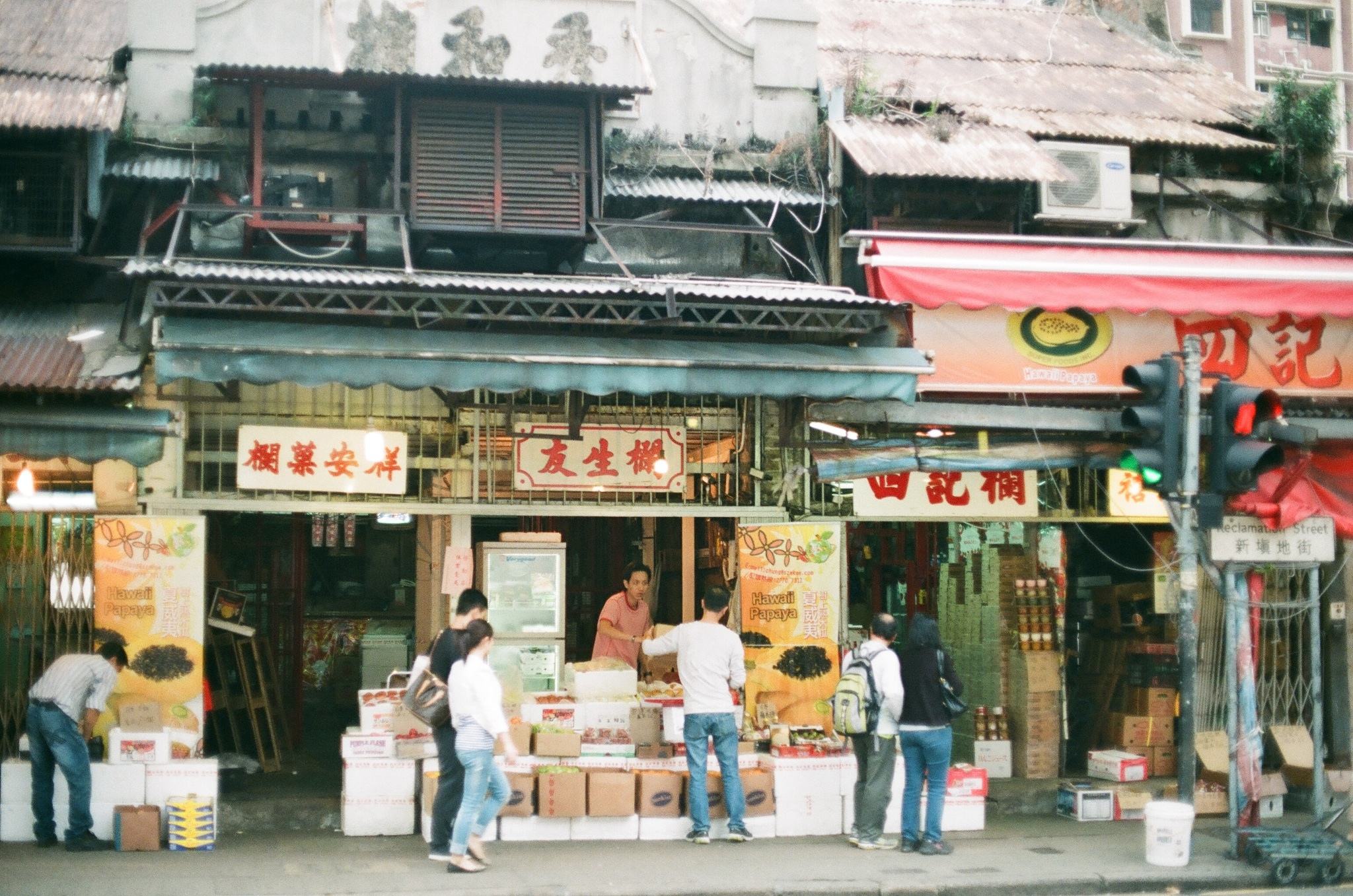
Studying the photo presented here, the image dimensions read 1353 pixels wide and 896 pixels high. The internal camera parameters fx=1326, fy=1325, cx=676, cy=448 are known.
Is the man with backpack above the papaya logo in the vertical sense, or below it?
below

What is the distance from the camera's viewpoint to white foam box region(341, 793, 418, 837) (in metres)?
10.6

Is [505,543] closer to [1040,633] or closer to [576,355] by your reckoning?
[576,355]

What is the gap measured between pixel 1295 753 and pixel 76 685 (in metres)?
10.8

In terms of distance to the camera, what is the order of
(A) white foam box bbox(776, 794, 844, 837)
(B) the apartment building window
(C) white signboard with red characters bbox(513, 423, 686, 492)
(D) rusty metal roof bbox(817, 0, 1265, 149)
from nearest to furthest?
(A) white foam box bbox(776, 794, 844, 837) < (C) white signboard with red characters bbox(513, 423, 686, 492) < (D) rusty metal roof bbox(817, 0, 1265, 149) < (B) the apartment building window

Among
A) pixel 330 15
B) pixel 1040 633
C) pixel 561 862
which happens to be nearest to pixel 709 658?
pixel 561 862

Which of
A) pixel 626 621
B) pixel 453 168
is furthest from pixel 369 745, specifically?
pixel 453 168

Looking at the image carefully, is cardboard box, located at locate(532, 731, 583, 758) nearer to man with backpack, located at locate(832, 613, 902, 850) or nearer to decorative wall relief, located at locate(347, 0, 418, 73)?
man with backpack, located at locate(832, 613, 902, 850)

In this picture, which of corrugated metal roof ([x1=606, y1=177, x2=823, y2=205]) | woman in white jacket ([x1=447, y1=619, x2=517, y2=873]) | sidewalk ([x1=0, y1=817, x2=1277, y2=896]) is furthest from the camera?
corrugated metal roof ([x1=606, y1=177, x2=823, y2=205])

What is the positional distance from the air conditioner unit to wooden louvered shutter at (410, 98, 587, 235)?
440 cm

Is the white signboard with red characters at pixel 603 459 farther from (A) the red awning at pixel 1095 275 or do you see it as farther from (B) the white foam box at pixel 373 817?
(B) the white foam box at pixel 373 817

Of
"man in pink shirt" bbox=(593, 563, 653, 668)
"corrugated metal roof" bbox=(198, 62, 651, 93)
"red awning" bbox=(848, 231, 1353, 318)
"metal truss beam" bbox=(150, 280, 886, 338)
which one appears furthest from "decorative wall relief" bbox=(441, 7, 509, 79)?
"man in pink shirt" bbox=(593, 563, 653, 668)

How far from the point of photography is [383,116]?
11414 mm

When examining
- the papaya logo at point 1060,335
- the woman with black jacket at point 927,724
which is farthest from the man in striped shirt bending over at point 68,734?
the papaya logo at point 1060,335

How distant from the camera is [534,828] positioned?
33.8ft
